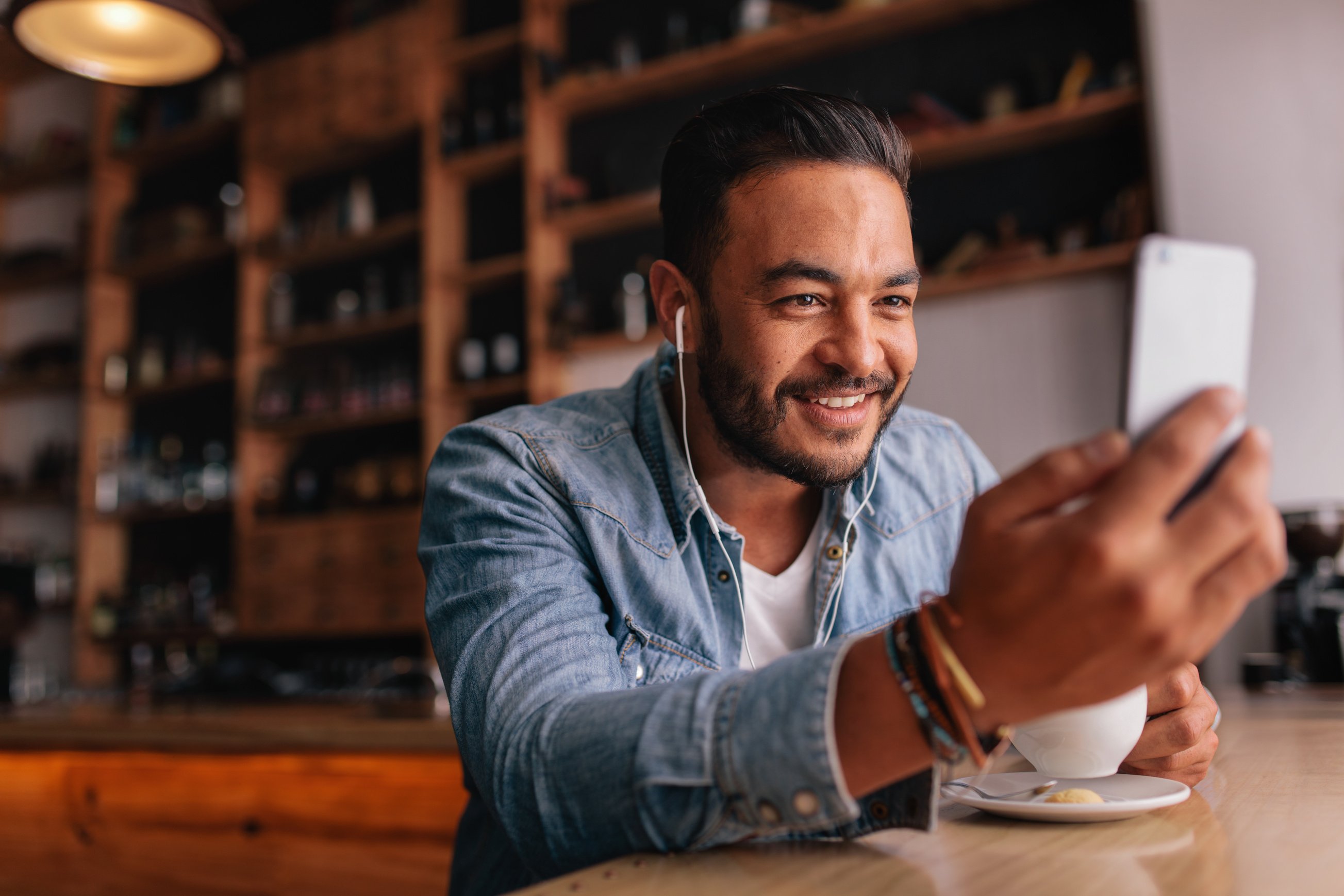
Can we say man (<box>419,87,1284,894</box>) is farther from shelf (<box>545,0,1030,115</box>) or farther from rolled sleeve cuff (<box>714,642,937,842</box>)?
shelf (<box>545,0,1030,115</box>)

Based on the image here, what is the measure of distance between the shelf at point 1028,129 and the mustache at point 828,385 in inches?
82.3

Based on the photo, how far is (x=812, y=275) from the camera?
1.09 m

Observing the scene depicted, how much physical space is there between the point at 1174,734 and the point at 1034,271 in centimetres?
241

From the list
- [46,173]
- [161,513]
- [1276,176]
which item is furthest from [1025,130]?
[46,173]

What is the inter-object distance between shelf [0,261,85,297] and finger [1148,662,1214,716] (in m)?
5.56

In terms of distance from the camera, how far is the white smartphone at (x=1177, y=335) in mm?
555

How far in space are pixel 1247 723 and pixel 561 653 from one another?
1.01 meters

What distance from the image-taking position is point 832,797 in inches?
25.4

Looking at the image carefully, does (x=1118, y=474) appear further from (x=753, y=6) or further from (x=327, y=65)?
(x=327, y=65)

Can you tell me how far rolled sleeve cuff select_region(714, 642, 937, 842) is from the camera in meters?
0.65

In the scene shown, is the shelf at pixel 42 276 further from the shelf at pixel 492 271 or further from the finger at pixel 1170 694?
the finger at pixel 1170 694

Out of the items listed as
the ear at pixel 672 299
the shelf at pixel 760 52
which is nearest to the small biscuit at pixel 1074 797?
the ear at pixel 672 299

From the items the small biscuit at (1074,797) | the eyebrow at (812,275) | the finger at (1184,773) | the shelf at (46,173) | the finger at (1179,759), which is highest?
the shelf at (46,173)

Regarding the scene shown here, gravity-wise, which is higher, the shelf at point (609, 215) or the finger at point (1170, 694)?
the shelf at point (609, 215)
